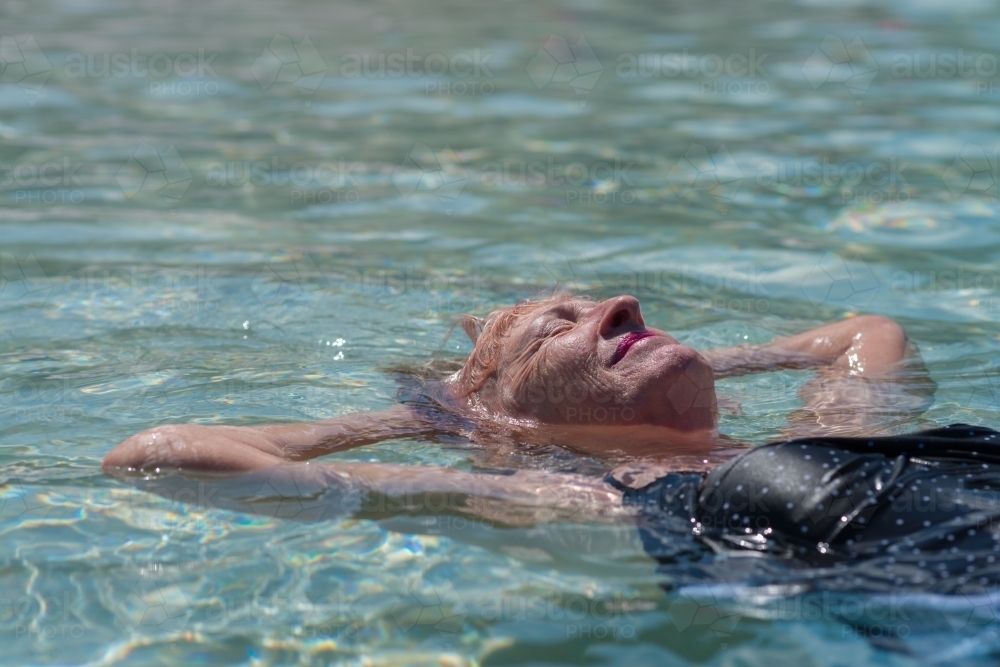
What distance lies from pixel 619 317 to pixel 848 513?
109 centimetres

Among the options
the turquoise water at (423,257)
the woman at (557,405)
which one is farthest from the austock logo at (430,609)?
the woman at (557,405)

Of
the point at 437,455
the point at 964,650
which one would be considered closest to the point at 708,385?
the point at 437,455

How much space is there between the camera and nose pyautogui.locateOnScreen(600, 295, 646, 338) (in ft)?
12.7

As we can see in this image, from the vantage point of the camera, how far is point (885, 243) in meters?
6.55

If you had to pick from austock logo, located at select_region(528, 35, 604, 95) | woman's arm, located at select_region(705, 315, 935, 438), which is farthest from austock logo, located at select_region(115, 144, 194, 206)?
woman's arm, located at select_region(705, 315, 935, 438)

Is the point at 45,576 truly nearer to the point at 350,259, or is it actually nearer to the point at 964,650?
the point at 964,650

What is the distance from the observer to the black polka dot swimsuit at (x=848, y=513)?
2.97 m

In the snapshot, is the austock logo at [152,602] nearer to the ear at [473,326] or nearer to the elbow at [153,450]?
the elbow at [153,450]

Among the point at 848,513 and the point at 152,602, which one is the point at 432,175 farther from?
the point at 848,513

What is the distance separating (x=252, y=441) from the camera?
3.67 meters

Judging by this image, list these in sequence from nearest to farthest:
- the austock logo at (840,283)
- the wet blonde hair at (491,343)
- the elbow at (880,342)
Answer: the wet blonde hair at (491,343) < the elbow at (880,342) < the austock logo at (840,283)

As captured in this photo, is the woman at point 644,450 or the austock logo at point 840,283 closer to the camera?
the woman at point 644,450

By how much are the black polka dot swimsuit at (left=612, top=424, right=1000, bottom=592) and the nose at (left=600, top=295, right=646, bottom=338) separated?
69 centimetres

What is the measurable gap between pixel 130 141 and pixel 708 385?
20.5 feet
